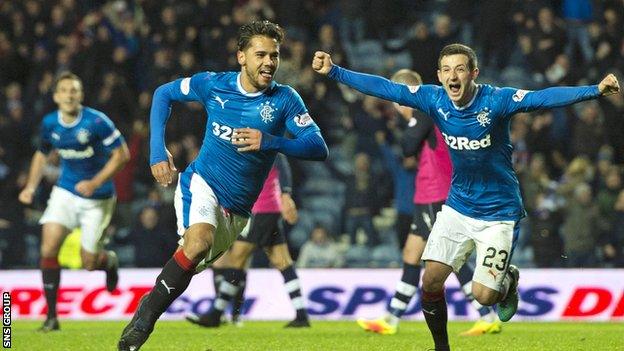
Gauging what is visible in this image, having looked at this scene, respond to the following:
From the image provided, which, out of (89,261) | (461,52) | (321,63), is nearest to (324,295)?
(89,261)

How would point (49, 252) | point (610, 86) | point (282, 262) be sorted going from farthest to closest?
point (282, 262) → point (49, 252) → point (610, 86)

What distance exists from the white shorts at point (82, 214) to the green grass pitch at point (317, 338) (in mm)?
942

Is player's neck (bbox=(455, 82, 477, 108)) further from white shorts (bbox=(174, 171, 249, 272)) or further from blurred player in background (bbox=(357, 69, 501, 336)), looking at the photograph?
blurred player in background (bbox=(357, 69, 501, 336))

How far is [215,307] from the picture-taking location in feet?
43.3

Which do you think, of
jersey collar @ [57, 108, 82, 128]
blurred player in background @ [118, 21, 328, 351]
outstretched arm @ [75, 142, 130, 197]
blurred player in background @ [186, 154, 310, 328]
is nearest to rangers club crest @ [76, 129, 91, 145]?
jersey collar @ [57, 108, 82, 128]

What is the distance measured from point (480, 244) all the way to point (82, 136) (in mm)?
5185

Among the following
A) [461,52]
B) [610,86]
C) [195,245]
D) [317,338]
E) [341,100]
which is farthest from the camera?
[341,100]

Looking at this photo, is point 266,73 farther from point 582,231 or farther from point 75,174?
point 582,231

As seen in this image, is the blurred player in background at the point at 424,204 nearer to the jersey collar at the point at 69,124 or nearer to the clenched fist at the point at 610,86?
the jersey collar at the point at 69,124

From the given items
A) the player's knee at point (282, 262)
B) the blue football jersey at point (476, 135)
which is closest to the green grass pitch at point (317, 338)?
the player's knee at point (282, 262)

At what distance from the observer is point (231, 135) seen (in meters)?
9.11

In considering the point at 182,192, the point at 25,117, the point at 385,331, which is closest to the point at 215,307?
the point at 385,331

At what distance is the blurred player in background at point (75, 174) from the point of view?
1277 cm

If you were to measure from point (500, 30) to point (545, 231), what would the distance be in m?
4.30
